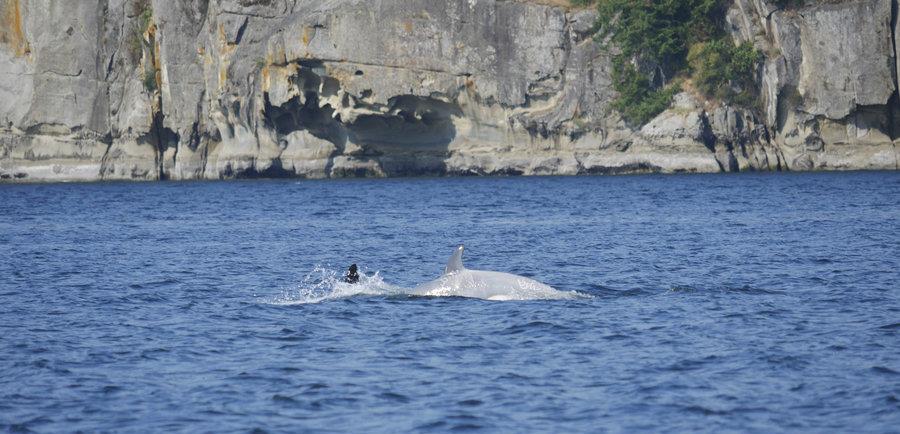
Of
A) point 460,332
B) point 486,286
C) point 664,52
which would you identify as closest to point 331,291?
point 486,286

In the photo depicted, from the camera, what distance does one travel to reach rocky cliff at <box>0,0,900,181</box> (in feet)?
223

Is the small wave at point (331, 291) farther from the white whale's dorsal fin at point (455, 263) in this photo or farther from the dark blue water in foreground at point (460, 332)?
the white whale's dorsal fin at point (455, 263)

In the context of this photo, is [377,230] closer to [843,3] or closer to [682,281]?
[682,281]

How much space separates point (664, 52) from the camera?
233 ft

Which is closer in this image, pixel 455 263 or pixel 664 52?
pixel 455 263

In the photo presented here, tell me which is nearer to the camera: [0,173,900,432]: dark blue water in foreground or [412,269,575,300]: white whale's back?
[0,173,900,432]: dark blue water in foreground

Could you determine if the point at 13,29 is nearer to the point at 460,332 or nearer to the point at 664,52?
the point at 664,52

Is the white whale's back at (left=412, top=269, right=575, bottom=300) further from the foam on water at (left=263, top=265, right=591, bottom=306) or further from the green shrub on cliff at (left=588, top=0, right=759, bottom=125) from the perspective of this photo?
the green shrub on cliff at (left=588, top=0, right=759, bottom=125)

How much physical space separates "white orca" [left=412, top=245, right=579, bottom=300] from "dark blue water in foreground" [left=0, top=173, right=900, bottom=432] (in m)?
0.38

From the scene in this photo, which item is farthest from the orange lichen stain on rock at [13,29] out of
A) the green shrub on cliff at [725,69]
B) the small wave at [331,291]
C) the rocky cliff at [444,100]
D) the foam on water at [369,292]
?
the small wave at [331,291]

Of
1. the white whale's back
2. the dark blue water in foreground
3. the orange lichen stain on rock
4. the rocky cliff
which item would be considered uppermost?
the orange lichen stain on rock

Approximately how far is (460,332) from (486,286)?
3171mm

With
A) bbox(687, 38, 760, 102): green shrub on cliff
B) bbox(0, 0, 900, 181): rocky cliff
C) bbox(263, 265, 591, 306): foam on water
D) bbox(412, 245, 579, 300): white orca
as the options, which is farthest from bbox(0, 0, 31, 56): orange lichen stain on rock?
bbox(412, 245, 579, 300): white orca

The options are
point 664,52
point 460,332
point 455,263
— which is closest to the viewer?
point 460,332
